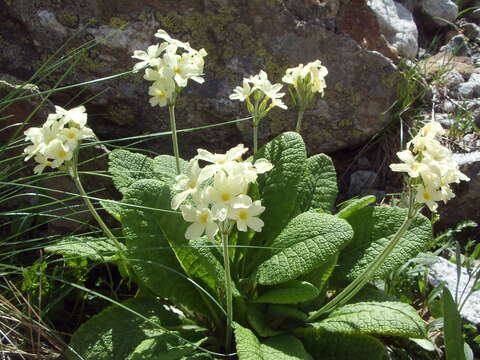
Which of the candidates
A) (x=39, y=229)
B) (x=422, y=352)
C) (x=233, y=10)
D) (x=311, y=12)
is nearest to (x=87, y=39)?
(x=233, y=10)

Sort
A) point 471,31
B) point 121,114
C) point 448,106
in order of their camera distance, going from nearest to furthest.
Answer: point 121,114
point 448,106
point 471,31

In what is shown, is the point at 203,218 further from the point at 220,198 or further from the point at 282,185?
the point at 282,185

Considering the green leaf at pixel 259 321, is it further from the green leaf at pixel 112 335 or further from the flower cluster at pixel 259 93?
the flower cluster at pixel 259 93

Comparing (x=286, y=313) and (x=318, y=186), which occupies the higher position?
(x=318, y=186)

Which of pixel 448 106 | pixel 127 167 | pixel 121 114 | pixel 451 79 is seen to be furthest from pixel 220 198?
pixel 451 79

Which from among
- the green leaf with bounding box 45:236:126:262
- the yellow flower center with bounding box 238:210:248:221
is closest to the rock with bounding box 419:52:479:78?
the green leaf with bounding box 45:236:126:262

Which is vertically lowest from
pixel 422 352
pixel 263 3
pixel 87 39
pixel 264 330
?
pixel 422 352

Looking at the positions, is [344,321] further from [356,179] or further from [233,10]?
[233,10]
